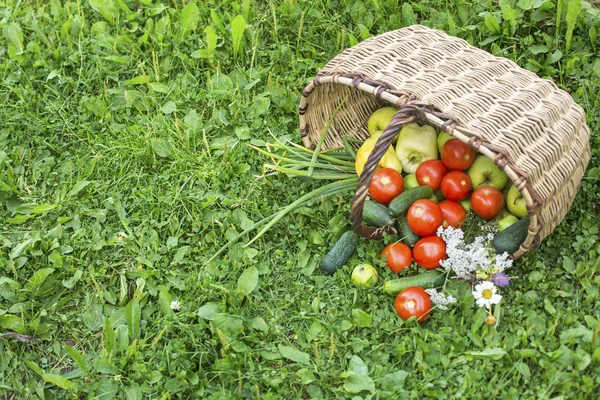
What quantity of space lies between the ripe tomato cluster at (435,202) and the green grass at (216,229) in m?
0.18

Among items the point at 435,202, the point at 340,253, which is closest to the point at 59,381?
the point at 340,253

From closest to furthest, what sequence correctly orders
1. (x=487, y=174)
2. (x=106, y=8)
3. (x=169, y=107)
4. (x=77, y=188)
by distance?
1. (x=487, y=174)
2. (x=77, y=188)
3. (x=169, y=107)
4. (x=106, y=8)

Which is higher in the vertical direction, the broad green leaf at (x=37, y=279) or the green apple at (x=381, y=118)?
the green apple at (x=381, y=118)

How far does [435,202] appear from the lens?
12.0 ft

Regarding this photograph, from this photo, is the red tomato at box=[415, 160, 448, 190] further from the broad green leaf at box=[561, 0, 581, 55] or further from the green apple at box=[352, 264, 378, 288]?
the broad green leaf at box=[561, 0, 581, 55]

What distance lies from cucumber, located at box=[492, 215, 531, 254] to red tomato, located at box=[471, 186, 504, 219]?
0.14 meters

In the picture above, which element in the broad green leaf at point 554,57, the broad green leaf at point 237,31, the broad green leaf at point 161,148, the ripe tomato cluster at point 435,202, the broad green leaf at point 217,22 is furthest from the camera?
the broad green leaf at point 217,22

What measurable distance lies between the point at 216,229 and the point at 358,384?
47.3 inches

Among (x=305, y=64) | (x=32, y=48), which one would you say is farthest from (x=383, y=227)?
(x=32, y=48)

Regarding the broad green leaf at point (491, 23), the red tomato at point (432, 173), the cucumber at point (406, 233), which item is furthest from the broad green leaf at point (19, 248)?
the broad green leaf at point (491, 23)

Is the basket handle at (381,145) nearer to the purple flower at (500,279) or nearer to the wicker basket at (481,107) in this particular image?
the wicker basket at (481,107)

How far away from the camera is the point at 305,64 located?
15.0 ft

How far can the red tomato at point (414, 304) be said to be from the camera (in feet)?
10.7

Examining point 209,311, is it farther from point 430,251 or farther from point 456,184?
point 456,184
